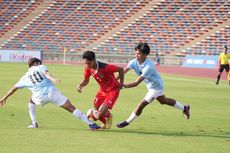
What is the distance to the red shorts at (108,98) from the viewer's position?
1169 centimetres

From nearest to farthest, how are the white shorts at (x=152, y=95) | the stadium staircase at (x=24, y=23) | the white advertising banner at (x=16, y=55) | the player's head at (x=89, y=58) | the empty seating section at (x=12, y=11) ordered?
the player's head at (x=89, y=58), the white shorts at (x=152, y=95), the white advertising banner at (x=16, y=55), the stadium staircase at (x=24, y=23), the empty seating section at (x=12, y=11)

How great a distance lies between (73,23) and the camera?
2484 inches

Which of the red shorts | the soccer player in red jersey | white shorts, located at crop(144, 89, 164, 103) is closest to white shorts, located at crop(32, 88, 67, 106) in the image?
the soccer player in red jersey

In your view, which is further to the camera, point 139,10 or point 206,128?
point 139,10

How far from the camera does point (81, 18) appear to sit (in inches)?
2495

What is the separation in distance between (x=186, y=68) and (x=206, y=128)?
37944 millimetres

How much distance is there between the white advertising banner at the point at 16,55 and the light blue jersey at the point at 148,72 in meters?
42.4

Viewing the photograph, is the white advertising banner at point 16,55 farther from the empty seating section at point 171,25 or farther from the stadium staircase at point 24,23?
the stadium staircase at point 24,23

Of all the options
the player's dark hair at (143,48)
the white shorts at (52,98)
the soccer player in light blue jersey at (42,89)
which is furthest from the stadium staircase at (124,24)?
the white shorts at (52,98)

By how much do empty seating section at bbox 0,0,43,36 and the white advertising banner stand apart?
9980 millimetres

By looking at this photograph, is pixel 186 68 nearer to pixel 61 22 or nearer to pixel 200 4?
pixel 200 4

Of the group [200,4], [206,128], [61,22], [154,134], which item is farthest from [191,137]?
[61,22]

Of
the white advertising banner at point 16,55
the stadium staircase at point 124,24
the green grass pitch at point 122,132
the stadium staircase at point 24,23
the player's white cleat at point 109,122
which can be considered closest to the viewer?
the green grass pitch at point 122,132

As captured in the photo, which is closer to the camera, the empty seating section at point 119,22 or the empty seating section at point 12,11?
the empty seating section at point 119,22
